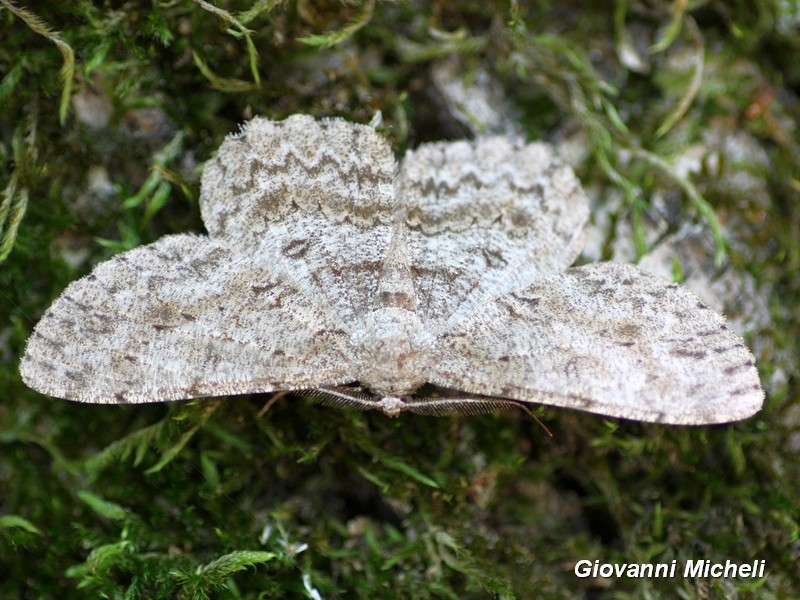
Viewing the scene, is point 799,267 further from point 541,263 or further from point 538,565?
point 538,565

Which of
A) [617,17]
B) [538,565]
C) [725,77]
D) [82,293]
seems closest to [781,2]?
[725,77]

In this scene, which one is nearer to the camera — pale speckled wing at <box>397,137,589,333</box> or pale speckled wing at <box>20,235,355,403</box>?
pale speckled wing at <box>20,235,355,403</box>

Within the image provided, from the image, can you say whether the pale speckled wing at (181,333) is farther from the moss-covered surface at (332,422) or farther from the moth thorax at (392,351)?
the moss-covered surface at (332,422)

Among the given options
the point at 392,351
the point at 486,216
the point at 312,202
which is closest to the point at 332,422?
the point at 392,351

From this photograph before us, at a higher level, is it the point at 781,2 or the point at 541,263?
the point at 781,2

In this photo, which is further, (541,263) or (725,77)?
(725,77)

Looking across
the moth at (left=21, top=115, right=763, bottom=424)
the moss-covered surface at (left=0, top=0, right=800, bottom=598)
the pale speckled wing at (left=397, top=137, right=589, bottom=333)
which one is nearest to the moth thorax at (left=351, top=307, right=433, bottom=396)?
the moth at (left=21, top=115, right=763, bottom=424)

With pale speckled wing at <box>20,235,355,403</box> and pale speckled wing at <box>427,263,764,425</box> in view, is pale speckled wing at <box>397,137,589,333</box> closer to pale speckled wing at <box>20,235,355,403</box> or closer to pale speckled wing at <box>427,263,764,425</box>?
pale speckled wing at <box>427,263,764,425</box>
